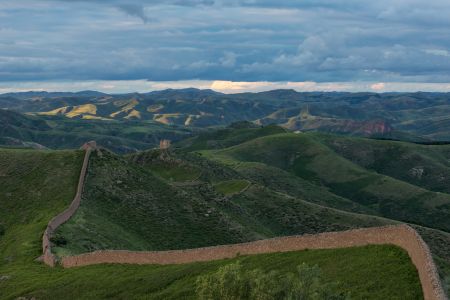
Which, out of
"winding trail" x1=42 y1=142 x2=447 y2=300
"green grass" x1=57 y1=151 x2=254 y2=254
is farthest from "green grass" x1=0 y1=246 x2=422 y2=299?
"green grass" x1=57 y1=151 x2=254 y2=254

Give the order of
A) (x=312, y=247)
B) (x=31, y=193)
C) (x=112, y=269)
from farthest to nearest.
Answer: (x=31, y=193) → (x=112, y=269) → (x=312, y=247)

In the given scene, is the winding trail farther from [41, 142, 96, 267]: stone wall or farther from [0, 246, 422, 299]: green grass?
[0, 246, 422, 299]: green grass

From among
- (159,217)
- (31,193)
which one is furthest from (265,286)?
(31,193)

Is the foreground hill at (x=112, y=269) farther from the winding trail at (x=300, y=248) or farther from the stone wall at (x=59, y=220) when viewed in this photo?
the stone wall at (x=59, y=220)

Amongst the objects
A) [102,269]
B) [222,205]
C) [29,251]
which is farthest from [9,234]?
[222,205]

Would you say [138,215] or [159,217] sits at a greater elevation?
[138,215]

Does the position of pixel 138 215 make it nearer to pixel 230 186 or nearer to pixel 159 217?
pixel 159 217

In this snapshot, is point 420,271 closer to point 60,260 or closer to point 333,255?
point 333,255

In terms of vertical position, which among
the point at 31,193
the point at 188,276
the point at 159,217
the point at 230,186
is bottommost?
the point at 230,186

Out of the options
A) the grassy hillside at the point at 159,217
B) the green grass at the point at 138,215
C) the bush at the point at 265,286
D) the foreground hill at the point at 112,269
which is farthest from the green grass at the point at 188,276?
the green grass at the point at 138,215

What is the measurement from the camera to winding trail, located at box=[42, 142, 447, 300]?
32719mm

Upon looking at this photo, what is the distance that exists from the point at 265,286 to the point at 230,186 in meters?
133

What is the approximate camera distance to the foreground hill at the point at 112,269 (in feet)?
122

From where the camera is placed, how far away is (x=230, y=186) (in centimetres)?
16112
